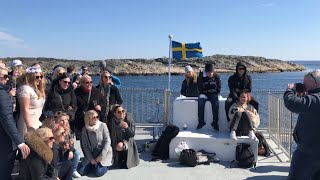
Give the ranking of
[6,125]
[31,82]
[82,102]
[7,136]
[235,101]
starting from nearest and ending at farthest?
[6,125], [7,136], [31,82], [82,102], [235,101]

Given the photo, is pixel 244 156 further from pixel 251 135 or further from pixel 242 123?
pixel 242 123

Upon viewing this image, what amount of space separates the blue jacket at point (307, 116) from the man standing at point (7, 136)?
2.77 meters

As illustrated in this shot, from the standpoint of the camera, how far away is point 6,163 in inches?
153

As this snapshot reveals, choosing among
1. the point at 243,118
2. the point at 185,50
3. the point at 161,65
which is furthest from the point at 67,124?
the point at 161,65

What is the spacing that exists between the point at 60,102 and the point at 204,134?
2.76m

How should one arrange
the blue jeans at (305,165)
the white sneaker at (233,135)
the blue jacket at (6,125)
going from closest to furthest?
the blue jeans at (305,165) < the blue jacket at (6,125) < the white sneaker at (233,135)

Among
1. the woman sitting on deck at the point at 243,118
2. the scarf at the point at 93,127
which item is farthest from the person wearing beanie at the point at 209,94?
the scarf at the point at 93,127

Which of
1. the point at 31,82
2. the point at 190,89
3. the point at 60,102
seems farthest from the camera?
the point at 190,89

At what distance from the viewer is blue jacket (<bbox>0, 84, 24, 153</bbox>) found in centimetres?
371

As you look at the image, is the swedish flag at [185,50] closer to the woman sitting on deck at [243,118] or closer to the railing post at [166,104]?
the railing post at [166,104]

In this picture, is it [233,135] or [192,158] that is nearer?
[192,158]

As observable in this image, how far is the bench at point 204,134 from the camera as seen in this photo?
6.50m

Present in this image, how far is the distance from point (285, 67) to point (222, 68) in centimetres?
3834

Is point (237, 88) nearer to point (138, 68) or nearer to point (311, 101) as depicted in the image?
point (311, 101)
